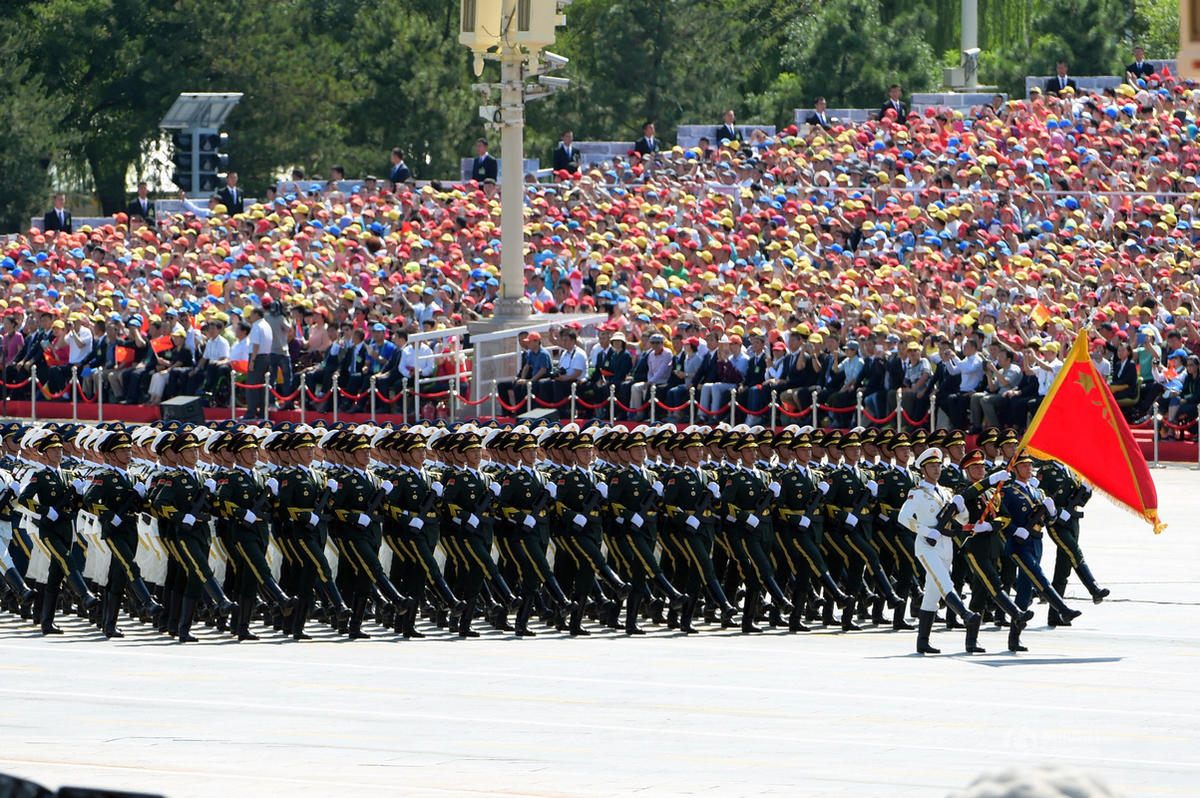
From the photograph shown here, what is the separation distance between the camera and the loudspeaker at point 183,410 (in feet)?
89.7

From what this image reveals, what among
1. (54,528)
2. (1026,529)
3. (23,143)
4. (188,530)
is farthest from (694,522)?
(23,143)

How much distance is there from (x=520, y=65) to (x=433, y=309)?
11.2 feet

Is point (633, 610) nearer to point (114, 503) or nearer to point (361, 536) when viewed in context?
point (361, 536)

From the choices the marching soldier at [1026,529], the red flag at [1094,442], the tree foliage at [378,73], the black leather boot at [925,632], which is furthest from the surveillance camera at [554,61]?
the tree foliage at [378,73]

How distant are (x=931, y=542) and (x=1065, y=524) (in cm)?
149

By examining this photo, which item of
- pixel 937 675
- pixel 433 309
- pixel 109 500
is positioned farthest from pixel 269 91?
pixel 937 675

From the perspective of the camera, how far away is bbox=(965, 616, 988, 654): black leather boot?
1519 cm

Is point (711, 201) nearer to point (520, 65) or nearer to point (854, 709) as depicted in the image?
point (520, 65)

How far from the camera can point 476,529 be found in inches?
647

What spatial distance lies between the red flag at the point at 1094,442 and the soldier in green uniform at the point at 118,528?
644 centimetres

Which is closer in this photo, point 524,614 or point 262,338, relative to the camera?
point 524,614

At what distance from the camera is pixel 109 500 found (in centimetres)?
1638

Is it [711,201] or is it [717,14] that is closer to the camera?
[711,201]

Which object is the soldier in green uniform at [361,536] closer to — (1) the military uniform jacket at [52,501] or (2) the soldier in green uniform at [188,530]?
(2) the soldier in green uniform at [188,530]
